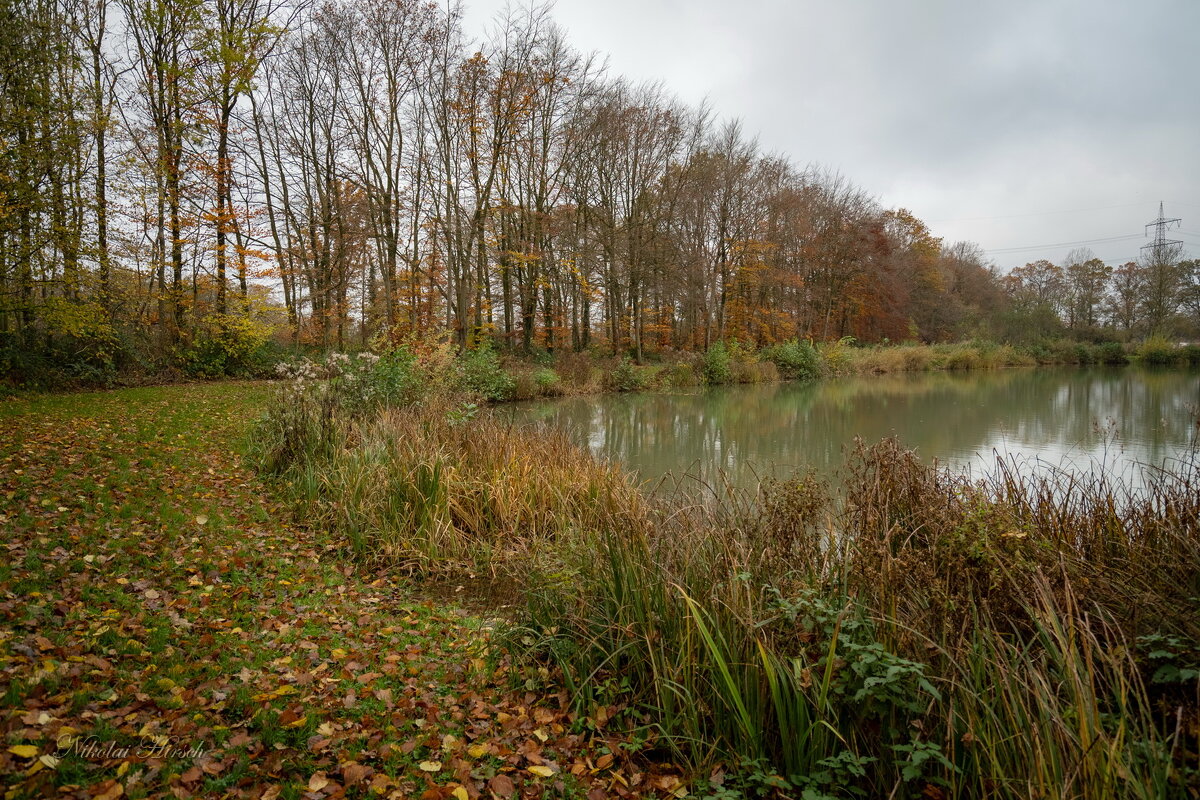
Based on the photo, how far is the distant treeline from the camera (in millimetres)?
12008

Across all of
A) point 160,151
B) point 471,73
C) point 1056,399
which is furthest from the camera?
point 471,73

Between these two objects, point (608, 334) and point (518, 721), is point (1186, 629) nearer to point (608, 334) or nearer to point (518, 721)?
point (518, 721)

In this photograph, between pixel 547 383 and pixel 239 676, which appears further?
pixel 547 383

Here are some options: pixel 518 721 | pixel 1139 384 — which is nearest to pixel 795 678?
pixel 518 721

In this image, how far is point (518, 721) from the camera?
297cm

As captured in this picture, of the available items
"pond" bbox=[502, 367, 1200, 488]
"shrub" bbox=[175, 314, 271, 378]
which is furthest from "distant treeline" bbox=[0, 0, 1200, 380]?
"pond" bbox=[502, 367, 1200, 488]

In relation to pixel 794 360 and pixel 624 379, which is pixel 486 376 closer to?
pixel 624 379

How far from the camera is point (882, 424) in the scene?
13430 mm

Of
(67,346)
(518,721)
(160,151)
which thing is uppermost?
(160,151)

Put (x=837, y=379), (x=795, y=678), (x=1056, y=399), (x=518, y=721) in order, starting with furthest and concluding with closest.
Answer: (x=837, y=379) → (x=1056, y=399) → (x=518, y=721) → (x=795, y=678)

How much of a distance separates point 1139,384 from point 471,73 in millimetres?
27029

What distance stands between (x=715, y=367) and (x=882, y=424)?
1155cm

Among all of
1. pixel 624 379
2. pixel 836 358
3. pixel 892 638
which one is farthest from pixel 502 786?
pixel 836 358

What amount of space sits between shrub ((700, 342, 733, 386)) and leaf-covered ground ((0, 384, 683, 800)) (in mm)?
20553
